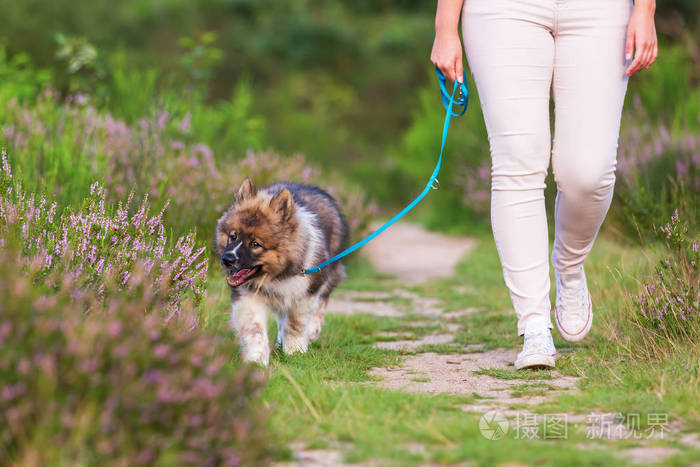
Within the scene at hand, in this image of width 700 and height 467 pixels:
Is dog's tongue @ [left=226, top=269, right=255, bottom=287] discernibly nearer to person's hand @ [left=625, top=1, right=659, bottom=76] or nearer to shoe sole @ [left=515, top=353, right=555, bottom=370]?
shoe sole @ [left=515, top=353, right=555, bottom=370]

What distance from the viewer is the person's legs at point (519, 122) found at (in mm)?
3764

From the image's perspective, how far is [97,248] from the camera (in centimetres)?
360

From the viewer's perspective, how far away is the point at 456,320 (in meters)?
5.55

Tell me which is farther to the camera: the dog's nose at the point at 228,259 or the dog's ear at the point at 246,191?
the dog's ear at the point at 246,191

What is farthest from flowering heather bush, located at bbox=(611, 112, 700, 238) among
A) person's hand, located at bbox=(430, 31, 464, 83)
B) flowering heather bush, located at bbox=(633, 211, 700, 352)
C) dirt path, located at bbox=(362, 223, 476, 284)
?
person's hand, located at bbox=(430, 31, 464, 83)

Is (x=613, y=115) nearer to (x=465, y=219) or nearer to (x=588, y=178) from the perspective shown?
(x=588, y=178)

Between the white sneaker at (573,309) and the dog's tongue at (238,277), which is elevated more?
the dog's tongue at (238,277)

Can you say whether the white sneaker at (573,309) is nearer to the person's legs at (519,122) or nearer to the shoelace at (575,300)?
the shoelace at (575,300)

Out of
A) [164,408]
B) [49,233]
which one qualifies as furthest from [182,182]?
[164,408]

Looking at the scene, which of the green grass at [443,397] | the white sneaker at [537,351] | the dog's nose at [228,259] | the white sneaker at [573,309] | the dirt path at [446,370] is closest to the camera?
the green grass at [443,397]

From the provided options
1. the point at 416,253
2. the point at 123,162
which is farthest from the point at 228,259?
the point at 416,253

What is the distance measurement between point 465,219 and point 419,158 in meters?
1.55

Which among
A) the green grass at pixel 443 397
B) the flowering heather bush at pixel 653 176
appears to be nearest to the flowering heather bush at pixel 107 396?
the green grass at pixel 443 397

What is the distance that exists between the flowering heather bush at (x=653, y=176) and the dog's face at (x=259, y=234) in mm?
2251
